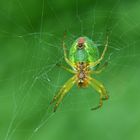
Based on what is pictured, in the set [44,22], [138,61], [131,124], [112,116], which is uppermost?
[44,22]

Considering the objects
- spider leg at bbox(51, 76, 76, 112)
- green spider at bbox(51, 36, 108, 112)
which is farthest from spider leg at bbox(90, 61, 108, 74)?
spider leg at bbox(51, 76, 76, 112)

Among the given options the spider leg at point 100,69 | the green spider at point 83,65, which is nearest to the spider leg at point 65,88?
the green spider at point 83,65

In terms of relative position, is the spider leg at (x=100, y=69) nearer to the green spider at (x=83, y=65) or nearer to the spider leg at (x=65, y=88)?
the green spider at (x=83, y=65)

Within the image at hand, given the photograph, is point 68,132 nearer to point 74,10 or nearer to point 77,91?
point 77,91

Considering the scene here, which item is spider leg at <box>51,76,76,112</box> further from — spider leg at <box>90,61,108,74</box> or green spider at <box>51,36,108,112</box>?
spider leg at <box>90,61,108,74</box>

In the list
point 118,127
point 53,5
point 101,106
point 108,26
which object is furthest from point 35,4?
point 118,127

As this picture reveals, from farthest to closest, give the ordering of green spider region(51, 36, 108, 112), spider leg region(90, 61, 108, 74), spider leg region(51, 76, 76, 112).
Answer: spider leg region(51, 76, 76, 112) < spider leg region(90, 61, 108, 74) < green spider region(51, 36, 108, 112)

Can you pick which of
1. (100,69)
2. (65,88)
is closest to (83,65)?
(100,69)
